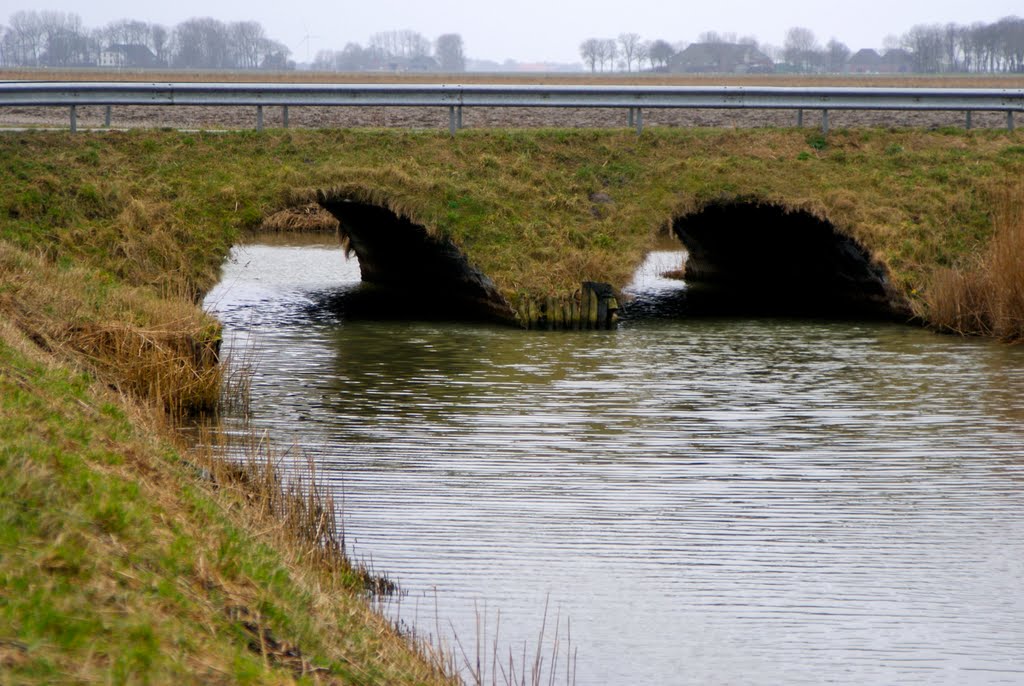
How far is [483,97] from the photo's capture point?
2342cm

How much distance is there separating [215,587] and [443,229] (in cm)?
1506

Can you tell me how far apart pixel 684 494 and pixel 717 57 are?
118 m

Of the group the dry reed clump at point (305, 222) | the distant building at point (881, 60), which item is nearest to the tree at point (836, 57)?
the distant building at point (881, 60)

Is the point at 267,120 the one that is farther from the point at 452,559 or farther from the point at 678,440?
the point at 452,559

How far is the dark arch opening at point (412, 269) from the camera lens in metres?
21.0

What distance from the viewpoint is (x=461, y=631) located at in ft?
24.0

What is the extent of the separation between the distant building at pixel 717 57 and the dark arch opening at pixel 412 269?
92.5 m

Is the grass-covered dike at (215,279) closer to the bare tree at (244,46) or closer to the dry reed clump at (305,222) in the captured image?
the dry reed clump at (305,222)

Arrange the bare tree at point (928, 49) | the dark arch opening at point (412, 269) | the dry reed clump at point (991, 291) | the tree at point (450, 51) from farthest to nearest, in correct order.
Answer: the tree at point (450, 51) → the bare tree at point (928, 49) → the dark arch opening at point (412, 269) → the dry reed clump at point (991, 291)

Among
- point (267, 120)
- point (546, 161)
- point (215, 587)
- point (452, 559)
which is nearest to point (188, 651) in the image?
Result: point (215, 587)

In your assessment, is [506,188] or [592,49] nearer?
[506,188]

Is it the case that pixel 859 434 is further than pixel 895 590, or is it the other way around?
pixel 859 434

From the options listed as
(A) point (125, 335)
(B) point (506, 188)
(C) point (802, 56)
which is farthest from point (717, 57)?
(A) point (125, 335)

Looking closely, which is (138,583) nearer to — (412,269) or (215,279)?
(215,279)
